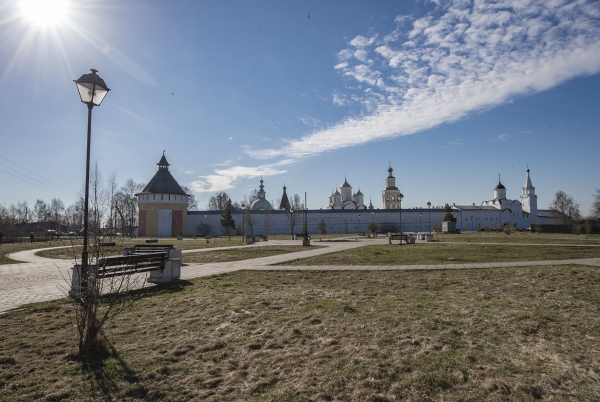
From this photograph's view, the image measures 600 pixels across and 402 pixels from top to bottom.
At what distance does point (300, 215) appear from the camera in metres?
67.3

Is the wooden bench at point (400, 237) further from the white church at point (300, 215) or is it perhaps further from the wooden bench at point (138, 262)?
the wooden bench at point (138, 262)

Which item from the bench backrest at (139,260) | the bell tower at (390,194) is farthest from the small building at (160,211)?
the bench backrest at (139,260)

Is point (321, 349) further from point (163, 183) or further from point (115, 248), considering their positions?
point (163, 183)

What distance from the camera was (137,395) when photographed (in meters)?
3.24

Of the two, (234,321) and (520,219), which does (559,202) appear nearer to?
(520,219)

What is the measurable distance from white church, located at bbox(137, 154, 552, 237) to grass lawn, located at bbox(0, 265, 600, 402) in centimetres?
4187

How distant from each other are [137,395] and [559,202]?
9828 cm

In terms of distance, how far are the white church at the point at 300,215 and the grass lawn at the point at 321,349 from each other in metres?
41.9

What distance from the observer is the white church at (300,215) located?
60531mm

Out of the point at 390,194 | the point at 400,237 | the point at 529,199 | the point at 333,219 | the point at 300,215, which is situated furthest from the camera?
the point at 390,194

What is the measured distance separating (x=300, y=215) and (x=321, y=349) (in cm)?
6305

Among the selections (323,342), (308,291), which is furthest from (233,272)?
(323,342)

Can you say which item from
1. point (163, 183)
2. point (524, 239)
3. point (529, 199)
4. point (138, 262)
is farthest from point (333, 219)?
point (138, 262)

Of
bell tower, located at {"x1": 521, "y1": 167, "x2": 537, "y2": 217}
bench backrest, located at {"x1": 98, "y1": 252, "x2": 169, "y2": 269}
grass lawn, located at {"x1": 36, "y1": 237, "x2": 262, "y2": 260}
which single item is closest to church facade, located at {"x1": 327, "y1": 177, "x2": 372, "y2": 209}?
bell tower, located at {"x1": 521, "y1": 167, "x2": 537, "y2": 217}
